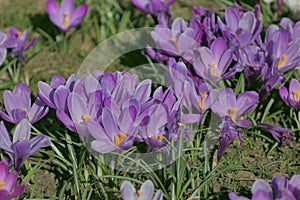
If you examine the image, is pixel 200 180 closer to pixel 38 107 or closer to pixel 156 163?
pixel 156 163

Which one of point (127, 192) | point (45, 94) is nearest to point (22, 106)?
point (45, 94)

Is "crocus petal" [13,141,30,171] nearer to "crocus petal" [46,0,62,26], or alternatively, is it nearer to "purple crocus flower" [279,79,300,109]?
"purple crocus flower" [279,79,300,109]

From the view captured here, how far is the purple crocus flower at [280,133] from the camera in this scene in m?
2.57

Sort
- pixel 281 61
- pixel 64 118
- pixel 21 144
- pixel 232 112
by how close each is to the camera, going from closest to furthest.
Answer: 1. pixel 21 144
2. pixel 64 118
3. pixel 232 112
4. pixel 281 61

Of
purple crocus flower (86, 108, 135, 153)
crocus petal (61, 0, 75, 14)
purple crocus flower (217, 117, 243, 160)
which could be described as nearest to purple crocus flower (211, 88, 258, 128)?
purple crocus flower (217, 117, 243, 160)

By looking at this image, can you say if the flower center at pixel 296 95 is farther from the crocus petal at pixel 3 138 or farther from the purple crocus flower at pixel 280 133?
the crocus petal at pixel 3 138

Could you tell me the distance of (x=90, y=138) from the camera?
2340 mm

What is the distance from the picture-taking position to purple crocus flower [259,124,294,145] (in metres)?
2.57

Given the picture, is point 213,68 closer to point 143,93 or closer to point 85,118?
point 143,93

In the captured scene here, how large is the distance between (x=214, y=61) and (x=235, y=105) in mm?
269

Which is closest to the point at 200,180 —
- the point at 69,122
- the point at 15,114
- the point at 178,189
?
the point at 178,189

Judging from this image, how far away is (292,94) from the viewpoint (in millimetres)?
2619

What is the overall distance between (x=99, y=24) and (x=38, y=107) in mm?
1199

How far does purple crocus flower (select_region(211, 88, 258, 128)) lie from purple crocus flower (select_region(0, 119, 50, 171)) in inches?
26.3
